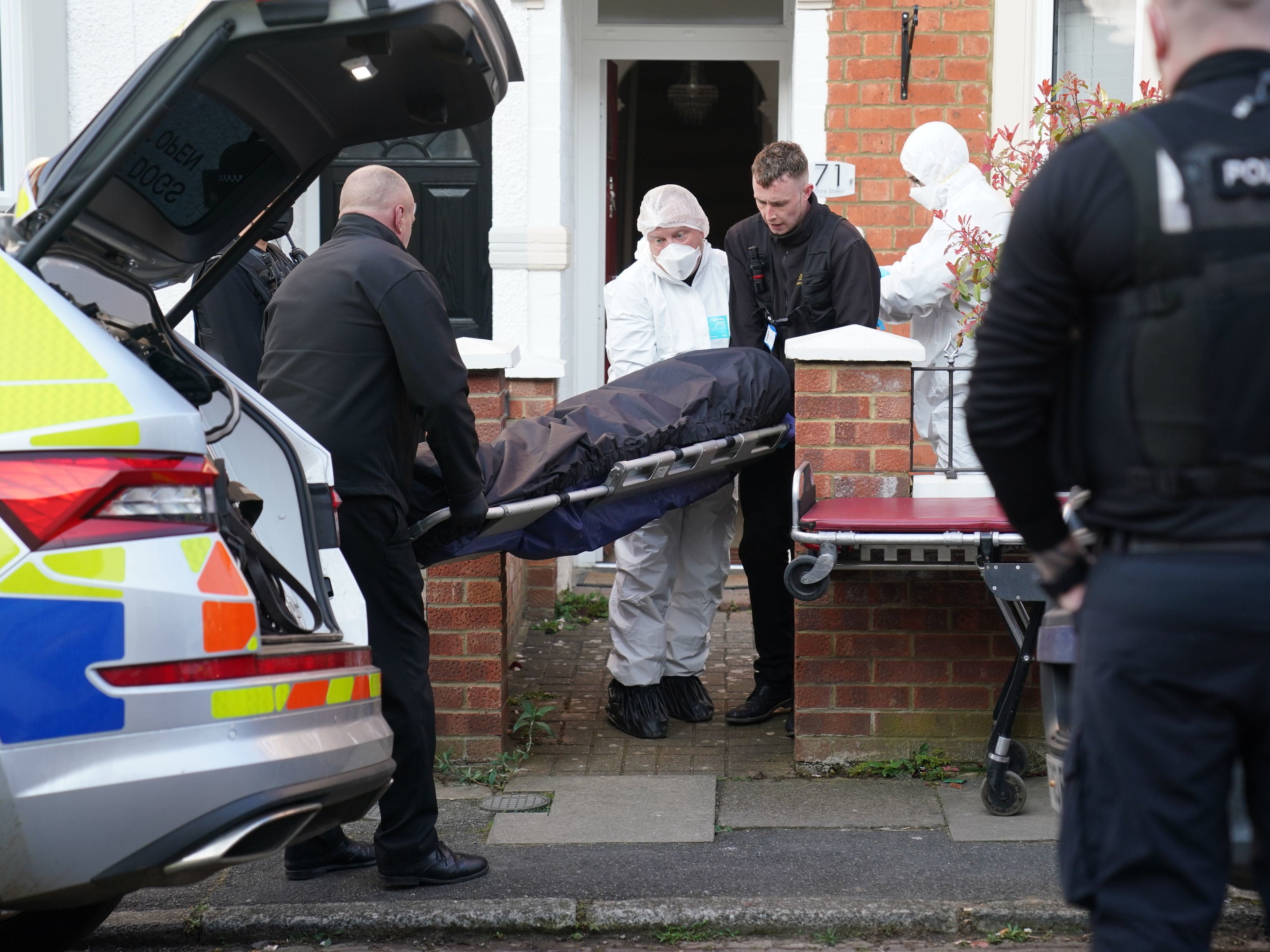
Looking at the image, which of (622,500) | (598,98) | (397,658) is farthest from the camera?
(598,98)

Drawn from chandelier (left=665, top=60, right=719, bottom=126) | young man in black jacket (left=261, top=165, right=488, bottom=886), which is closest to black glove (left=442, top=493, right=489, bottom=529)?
young man in black jacket (left=261, top=165, right=488, bottom=886)

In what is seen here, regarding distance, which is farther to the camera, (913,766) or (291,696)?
(913,766)

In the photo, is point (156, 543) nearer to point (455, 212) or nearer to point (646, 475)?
point (646, 475)

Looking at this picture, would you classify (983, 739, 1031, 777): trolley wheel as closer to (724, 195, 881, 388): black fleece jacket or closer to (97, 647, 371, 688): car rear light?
(724, 195, 881, 388): black fleece jacket

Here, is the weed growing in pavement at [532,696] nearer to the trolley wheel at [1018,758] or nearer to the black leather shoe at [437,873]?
the black leather shoe at [437,873]

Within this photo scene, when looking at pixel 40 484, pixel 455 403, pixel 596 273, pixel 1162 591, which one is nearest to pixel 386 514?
pixel 455 403

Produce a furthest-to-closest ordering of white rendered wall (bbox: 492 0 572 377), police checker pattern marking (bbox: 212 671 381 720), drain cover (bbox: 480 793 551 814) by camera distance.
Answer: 1. white rendered wall (bbox: 492 0 572 377)
2. drain cover (bbox: 480 793 551 814)
3. police checker pattern marking (bbox: 212 671 381 720)

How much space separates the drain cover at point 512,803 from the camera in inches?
195

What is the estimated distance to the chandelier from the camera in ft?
32.8

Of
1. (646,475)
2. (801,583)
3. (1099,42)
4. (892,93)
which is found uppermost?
(1099,42)

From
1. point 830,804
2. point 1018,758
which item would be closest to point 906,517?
point 1018,758

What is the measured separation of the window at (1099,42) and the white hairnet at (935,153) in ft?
5.83

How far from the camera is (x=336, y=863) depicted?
4410 mm

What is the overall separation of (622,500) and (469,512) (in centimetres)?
93
